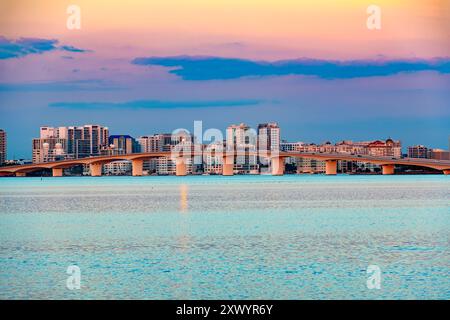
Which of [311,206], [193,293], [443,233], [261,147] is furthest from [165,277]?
[261,147]

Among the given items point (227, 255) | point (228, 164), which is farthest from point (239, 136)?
point (227, 255)

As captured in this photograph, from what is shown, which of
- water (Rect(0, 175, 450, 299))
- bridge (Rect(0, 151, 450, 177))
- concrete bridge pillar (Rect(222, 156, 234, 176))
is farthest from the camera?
concrete bridge pillar (Rect(222, 156, 234, 176))

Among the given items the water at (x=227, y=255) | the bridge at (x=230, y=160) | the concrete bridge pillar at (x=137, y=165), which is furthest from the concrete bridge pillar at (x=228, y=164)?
the water at (x=227, y=255)

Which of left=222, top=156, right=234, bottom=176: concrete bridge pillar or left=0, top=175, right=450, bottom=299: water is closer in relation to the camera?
left=0, top=175, right=450, bottom=299: water

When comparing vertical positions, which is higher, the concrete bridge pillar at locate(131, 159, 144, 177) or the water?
the concrete bridge pillar at locate(131, 159, 144, 177)

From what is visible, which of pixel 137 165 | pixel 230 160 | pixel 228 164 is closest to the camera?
pixel 230 160

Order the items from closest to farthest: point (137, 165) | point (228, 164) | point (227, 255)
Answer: point (227, 255), point (228, 164), point (137, 165)

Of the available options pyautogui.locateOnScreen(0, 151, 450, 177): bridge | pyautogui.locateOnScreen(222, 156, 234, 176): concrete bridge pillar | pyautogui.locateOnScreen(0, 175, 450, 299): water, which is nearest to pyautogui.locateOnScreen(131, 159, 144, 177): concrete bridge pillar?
pyautogui.locateOnScreen(0, 151, 450, 177): bridge

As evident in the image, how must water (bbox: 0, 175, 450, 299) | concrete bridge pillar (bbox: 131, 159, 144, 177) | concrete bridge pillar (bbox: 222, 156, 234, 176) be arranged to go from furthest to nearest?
concrete bridge pillar (bbox: 131, 159, 144, 177), concrete bridge pillar (bbox: 222, 156, 234, 176), water (bbox: 0, 175, 450, 299)

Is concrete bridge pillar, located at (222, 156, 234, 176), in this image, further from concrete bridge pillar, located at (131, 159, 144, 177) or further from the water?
the water

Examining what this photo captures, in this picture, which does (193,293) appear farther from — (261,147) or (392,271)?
(261,147)

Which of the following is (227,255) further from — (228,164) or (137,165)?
(137,165)

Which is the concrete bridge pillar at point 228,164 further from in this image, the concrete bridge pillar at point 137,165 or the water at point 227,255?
the water at point 227,255
